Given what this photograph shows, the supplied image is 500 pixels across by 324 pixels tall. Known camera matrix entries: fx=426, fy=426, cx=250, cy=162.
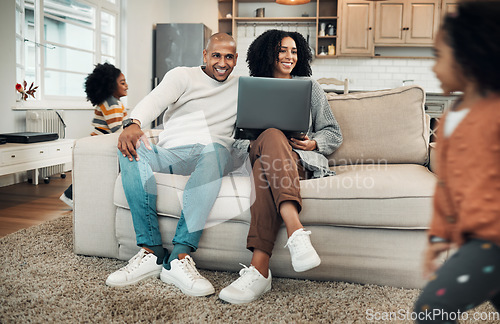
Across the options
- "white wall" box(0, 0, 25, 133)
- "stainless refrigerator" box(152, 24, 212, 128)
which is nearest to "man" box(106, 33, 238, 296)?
"white wall" box(0, 0, 25, 133)

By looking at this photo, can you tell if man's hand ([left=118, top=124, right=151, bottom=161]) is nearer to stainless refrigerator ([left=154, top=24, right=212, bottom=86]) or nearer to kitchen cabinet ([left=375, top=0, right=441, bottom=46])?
stainless refrigerator ([left=154, top=24, right=212, bottom=86])

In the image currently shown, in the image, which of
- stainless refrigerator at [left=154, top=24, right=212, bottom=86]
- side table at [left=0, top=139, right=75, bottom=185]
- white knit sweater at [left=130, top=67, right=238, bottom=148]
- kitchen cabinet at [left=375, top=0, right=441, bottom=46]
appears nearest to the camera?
white knit sweater at [left=130, top=67, right=238, bottom=148]

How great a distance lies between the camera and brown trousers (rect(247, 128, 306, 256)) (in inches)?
59.2

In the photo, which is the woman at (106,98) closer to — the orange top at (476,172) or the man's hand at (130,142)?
the man's hand at (130,142)

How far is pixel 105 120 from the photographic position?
8.94 ft

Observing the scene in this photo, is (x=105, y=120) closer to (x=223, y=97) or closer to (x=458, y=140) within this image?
(x=223, y=97)

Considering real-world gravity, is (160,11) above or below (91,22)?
above

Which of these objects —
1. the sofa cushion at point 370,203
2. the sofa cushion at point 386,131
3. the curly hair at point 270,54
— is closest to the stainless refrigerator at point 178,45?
the curly hair at point 270,54

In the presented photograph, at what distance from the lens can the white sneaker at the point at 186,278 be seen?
1.50 m

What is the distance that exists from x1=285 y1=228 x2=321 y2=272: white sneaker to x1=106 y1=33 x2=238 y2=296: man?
33 cm

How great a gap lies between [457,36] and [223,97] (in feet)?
4.66

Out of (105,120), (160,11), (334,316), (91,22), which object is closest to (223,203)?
(334,316)

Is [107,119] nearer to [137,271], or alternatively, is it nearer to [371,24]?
[137,271]

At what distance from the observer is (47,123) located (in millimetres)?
3695
